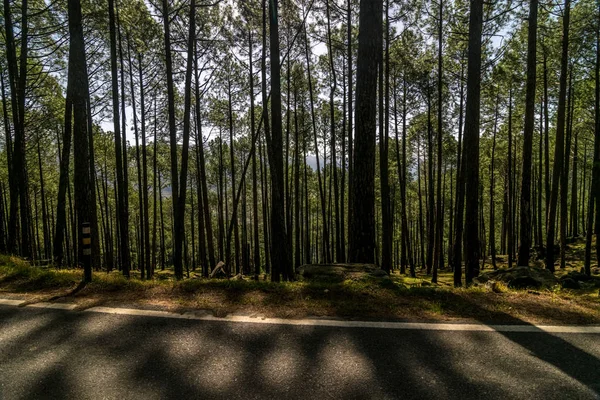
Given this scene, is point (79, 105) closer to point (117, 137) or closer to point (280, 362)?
point (117, 137)

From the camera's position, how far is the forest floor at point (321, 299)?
14.2 ft

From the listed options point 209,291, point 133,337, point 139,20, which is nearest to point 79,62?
point 139,20

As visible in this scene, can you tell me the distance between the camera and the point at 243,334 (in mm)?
3656

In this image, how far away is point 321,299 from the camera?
491 cm

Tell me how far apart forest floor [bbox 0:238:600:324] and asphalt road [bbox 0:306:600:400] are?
0.56 m

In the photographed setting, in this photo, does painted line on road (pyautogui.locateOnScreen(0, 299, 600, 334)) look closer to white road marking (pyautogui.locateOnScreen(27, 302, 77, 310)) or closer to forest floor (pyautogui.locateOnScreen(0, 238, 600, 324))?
forest floor (pyautogui.locateOnScreen(0, 238, 600, 324))

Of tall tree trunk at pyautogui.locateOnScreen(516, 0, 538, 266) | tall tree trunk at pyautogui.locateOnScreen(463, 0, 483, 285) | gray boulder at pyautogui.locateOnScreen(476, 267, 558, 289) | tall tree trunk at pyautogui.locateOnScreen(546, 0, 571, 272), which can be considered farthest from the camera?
tall tree trunk at pyautogui.locateOnScreen(546, 0, 571, 272)

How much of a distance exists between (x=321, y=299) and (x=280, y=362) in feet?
6.31

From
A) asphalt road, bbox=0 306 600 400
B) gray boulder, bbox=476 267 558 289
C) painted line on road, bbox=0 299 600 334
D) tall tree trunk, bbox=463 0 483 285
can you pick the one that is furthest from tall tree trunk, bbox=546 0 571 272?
asphalt road, bbox=0 306 600 400

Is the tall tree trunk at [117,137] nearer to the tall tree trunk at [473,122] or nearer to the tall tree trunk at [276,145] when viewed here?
the tall tree trunk at [276,145]

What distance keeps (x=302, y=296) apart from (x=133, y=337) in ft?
7.90

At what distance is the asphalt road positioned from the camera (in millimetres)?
2635

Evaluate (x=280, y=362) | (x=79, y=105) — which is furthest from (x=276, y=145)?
(x=280, y=362)

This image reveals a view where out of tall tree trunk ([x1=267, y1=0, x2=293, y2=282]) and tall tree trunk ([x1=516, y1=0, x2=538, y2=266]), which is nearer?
tall tree trunk ([x1=267, y1=0, x2=293, y2=282])
